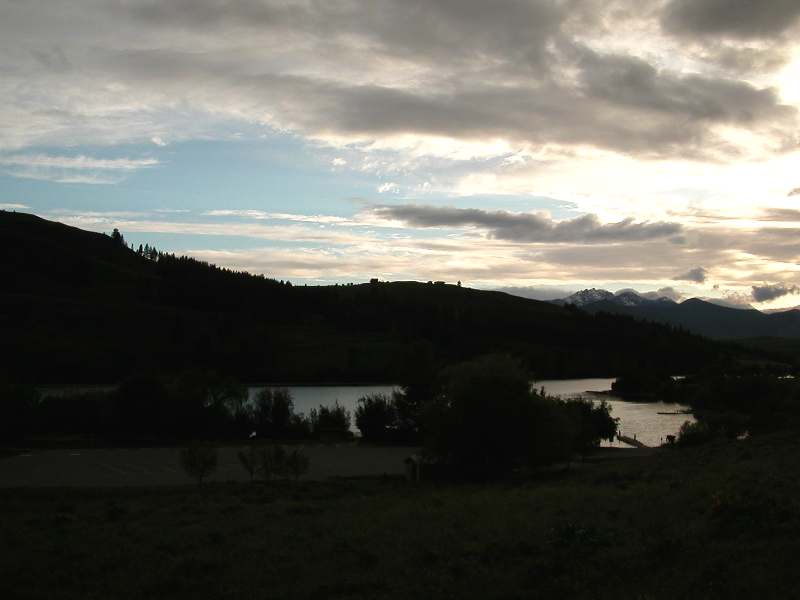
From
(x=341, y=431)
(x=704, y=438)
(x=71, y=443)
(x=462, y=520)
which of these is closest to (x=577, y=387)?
(x=341, y=431)

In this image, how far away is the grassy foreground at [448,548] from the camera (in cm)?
1142

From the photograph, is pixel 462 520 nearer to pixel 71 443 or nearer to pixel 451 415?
pixel 451 415

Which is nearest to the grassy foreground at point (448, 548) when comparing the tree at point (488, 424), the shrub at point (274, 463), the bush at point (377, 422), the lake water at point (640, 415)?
the tree at point (488, 424)

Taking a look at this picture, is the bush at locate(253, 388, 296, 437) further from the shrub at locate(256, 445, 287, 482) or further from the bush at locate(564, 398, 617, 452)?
the shrub at locate(256, 445, 287, 482)

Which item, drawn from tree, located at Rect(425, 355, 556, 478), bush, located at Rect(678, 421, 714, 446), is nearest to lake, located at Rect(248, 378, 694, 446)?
bush, located at Rect(678, 421, 714, 446)

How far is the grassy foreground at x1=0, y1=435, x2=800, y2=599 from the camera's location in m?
11.4

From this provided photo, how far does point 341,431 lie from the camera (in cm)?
8625

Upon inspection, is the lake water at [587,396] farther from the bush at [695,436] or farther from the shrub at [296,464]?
the shrub at [296,464]

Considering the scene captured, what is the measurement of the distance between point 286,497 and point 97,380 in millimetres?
129059

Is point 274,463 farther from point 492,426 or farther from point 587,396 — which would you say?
point 587,396

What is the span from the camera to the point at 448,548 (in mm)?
14734

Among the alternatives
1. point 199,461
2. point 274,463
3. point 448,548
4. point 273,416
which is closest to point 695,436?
point 274,463

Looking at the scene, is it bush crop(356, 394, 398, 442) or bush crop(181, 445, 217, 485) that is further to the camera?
bush crop(356, 394, 398, 442)

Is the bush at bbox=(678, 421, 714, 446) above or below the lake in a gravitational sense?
above
